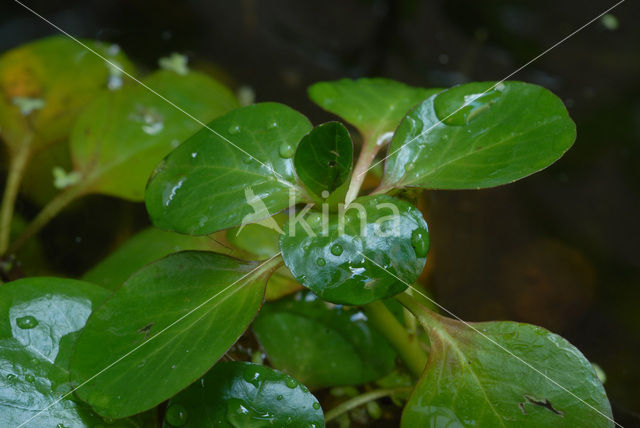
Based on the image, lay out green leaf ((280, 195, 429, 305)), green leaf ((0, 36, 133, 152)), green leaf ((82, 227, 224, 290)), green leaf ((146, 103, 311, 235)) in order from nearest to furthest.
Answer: green leaf ((280, 195, 429, 305)), green leaf ((146, 103, 311, 235)), green leaf ((82, 227, 224, 290)), green leaf ((0, 36, 133, 152))

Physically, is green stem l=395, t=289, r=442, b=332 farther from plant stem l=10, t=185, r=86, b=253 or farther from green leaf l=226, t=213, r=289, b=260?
plant stem l=10, t=185, r=86, b=253

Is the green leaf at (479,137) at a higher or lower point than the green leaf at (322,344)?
higher

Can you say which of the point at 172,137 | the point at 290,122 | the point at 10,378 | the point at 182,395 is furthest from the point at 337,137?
the point at 172,137

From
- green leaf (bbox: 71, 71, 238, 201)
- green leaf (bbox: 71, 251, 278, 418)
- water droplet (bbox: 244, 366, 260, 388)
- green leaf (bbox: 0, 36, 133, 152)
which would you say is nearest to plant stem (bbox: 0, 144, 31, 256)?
green leaf (bbox: 0, 36, 133, 152)

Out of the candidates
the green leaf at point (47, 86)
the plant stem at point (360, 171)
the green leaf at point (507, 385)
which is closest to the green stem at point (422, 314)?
the green leaf at point (507, 385)

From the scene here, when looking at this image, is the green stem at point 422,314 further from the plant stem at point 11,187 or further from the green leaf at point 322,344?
the plant stem at point 11,187
